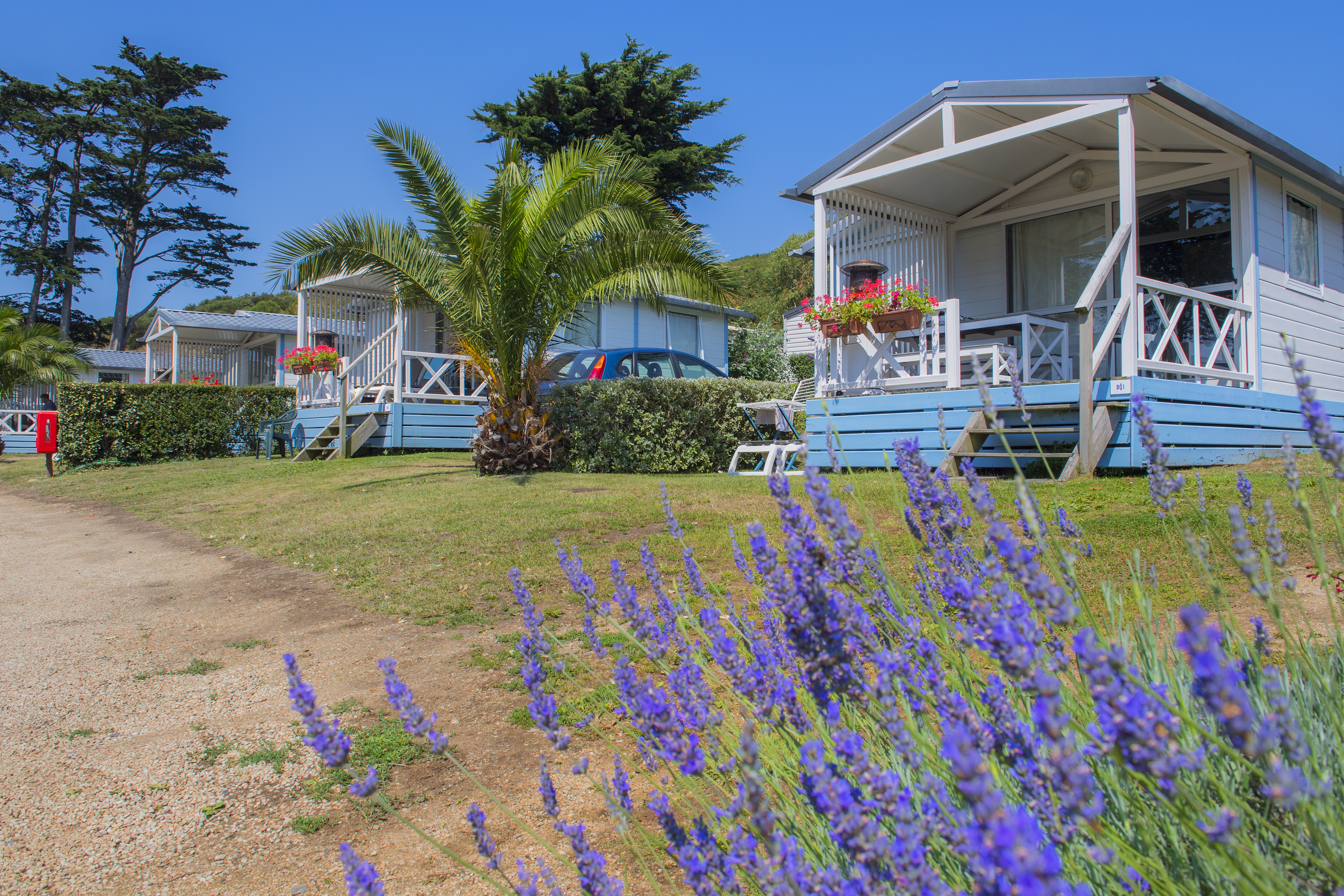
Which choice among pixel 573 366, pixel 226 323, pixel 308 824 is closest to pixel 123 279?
pixel 226 323

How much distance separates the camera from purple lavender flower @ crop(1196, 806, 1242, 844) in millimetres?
779

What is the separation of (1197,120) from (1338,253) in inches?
180

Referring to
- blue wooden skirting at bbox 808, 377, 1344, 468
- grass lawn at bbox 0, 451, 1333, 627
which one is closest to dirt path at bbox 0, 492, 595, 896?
grass lawn at bbox 0, 451, 1333, 627

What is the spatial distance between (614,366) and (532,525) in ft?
19.5

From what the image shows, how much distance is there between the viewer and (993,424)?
1.51 metres

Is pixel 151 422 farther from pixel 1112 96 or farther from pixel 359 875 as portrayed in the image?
pixel 359 875

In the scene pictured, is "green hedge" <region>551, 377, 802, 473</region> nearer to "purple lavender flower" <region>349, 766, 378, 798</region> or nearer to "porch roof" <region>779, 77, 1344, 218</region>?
"porch roof" <region>779, 77, 1344, 218</region>

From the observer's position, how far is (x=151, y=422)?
17.3 meters

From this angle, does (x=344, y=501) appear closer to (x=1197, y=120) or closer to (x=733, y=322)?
(x=1197, y=120)

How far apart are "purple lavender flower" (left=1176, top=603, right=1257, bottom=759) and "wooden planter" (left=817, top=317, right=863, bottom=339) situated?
28.8 ft

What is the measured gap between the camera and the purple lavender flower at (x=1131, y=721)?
31.5 inches

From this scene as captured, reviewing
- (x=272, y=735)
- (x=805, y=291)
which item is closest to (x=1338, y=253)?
(x=272, y=735)

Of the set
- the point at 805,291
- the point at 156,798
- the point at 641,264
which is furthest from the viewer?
the point at 805,291

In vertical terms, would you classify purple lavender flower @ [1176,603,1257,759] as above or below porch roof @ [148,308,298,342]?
below
